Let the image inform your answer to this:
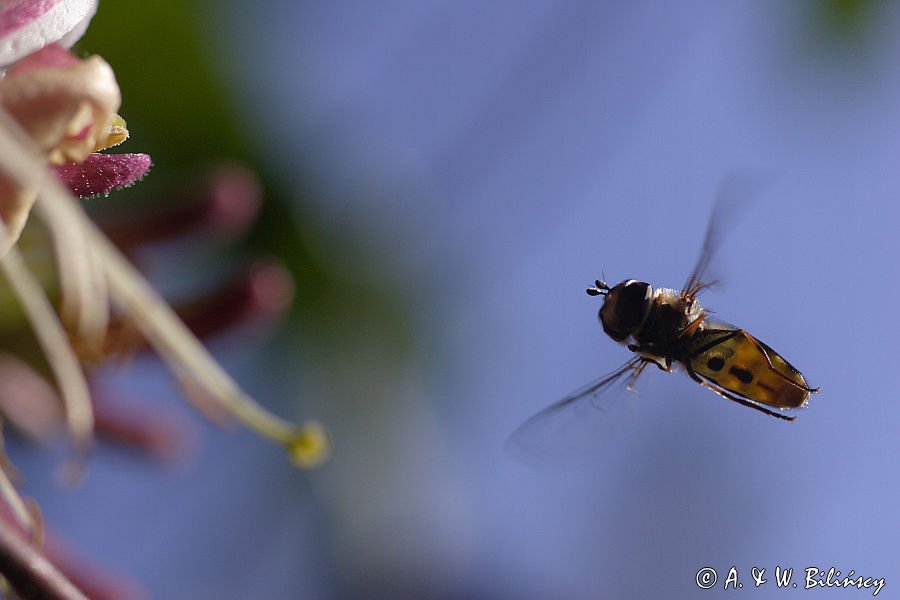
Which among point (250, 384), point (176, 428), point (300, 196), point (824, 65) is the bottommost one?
point (250, 384)

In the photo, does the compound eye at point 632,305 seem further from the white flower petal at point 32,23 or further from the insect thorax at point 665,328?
the white flower petal at point 32,23

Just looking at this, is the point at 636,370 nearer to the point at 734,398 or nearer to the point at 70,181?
the point at 734,398

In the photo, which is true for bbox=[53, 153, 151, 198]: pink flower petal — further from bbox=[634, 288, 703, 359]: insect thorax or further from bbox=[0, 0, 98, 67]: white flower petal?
bbox=[634, 288, 703, 359]: insect thorax

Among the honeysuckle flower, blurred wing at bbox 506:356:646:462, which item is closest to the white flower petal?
the honeysuckle flower

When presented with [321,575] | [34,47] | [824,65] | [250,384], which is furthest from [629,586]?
[34,47]

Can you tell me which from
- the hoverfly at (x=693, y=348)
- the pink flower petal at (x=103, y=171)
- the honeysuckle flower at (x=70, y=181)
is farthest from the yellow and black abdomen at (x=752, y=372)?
the pink flower petal at (x=103, y=171)

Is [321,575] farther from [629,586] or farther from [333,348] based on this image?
[629,586]

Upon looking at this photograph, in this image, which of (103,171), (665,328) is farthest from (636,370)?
(103,171)
